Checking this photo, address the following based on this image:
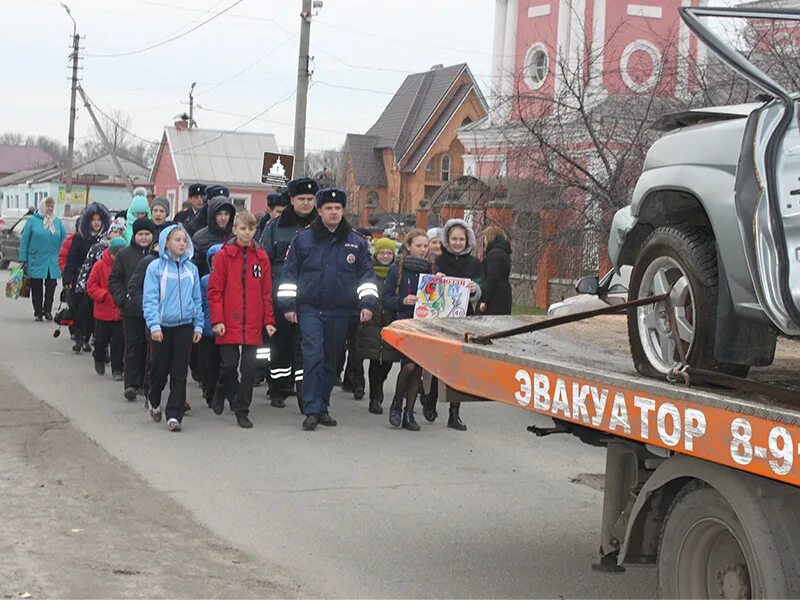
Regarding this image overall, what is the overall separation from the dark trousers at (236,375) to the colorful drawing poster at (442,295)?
1.53 m

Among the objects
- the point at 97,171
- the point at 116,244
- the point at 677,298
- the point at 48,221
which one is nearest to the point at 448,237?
the point at 116,244

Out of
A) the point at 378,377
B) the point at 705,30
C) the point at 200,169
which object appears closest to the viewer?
the point at 705,30

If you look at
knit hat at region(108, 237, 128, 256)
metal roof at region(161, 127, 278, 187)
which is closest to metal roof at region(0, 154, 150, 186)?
metal roof at region(161, 127, 278, 187)

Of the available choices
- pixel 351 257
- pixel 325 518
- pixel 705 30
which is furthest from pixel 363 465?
pixel 705 30

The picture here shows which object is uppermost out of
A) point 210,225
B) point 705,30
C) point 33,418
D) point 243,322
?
point 705,30

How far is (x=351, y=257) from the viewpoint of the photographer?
427 inches

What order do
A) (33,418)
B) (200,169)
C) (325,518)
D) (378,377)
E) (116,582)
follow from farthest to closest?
(200,169)
(378,377)
(33,418)
(325,518)
(116,582)

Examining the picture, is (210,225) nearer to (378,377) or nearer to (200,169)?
(378,377)

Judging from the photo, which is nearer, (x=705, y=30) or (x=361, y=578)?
(x=705, y=30)

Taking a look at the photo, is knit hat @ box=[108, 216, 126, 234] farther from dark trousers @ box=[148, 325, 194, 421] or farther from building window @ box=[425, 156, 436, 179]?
building window @ box=[425, 156, 436, 179]

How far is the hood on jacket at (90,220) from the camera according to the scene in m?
15.3

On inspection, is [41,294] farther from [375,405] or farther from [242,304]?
[242,304]

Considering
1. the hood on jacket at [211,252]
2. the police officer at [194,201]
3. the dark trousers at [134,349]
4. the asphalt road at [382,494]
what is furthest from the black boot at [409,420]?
the police officer at [194,201]

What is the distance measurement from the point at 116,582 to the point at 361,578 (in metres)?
1.19
